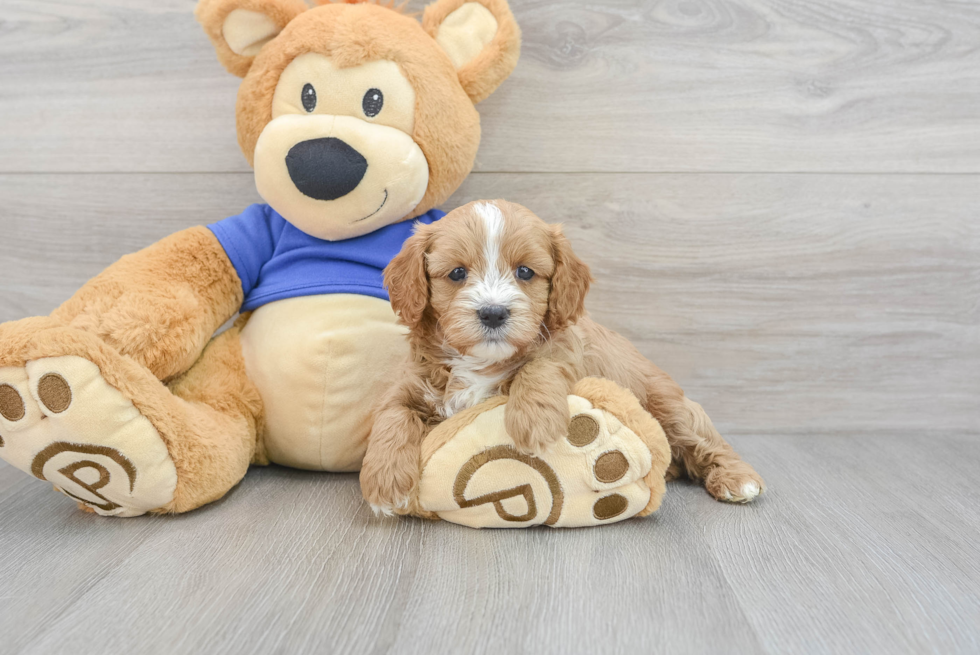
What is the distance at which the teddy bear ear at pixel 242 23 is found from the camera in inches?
64.6

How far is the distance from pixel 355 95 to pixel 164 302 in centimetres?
68

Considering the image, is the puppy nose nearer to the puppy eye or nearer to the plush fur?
the puppy eye

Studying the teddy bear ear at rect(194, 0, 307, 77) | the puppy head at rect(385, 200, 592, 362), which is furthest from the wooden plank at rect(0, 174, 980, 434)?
the puppy head at rect(385, 200, 592, 362)

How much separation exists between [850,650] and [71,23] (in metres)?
2.51

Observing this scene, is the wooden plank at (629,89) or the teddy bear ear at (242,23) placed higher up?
the teddy bear ear at (242,23)

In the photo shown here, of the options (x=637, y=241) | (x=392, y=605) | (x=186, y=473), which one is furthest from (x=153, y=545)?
(x=637, y=241)

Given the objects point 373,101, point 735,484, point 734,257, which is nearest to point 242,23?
point 373,101

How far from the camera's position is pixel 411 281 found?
1.42 metres

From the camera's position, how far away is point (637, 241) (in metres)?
2.12

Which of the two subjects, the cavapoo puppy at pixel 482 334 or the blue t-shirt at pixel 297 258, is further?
the blue t-shirt at pixel 297 258

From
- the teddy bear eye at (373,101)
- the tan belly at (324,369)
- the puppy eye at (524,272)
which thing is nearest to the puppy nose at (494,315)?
the puppy eye at (524,272)

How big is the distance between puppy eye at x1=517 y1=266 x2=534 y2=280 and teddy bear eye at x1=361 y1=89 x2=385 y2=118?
0.57 meters

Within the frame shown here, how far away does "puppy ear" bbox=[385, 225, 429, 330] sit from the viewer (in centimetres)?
142

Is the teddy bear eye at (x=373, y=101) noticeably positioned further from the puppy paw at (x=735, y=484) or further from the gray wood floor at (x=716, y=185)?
the puppy paw at (x=735, y=484)
